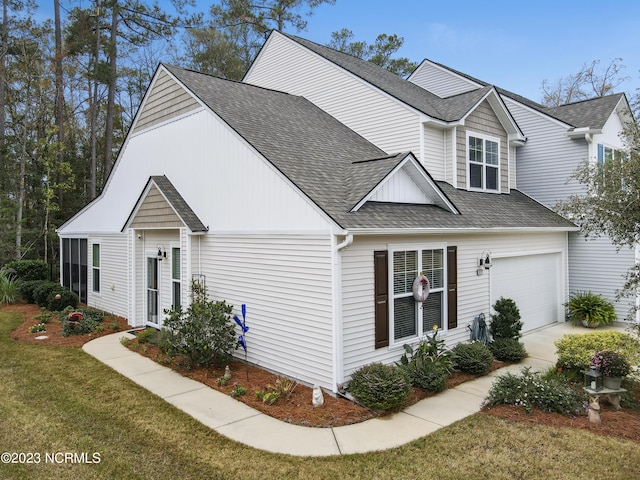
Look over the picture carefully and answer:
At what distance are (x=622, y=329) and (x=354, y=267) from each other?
9.67 metres

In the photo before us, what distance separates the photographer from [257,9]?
27359 mm

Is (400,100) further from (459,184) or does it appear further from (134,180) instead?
(134,180)

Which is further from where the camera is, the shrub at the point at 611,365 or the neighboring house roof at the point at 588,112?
the neighboring house roof at the point at 588,112

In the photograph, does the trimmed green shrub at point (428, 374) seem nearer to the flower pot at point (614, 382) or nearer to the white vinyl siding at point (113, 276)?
the flower pot at point (614, 382)

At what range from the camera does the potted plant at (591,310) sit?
12633mm

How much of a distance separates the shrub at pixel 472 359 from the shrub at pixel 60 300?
1218 cm

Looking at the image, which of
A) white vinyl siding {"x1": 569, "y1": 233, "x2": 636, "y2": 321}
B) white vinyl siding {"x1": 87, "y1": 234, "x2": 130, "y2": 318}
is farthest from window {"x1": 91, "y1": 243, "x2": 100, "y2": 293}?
white vinyl siding {"x1": 569, "y1": 233, "x2": 636, "y2": 321}

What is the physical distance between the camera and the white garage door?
36.9 ft

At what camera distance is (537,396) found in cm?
686

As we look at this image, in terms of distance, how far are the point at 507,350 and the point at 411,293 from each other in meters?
2.78

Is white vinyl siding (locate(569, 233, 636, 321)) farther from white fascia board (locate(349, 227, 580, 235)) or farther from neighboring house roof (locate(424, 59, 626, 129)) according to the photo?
neighboring house roof (locate(424, 59, 626, 129))

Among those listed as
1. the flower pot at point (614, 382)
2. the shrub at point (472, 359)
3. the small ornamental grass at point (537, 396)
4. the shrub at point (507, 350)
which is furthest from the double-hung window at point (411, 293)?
the flower pot at point (614, 382)

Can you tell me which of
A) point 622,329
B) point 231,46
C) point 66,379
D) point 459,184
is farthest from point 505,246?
point 231,46

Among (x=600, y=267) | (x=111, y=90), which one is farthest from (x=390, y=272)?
(x=111, y=90)
